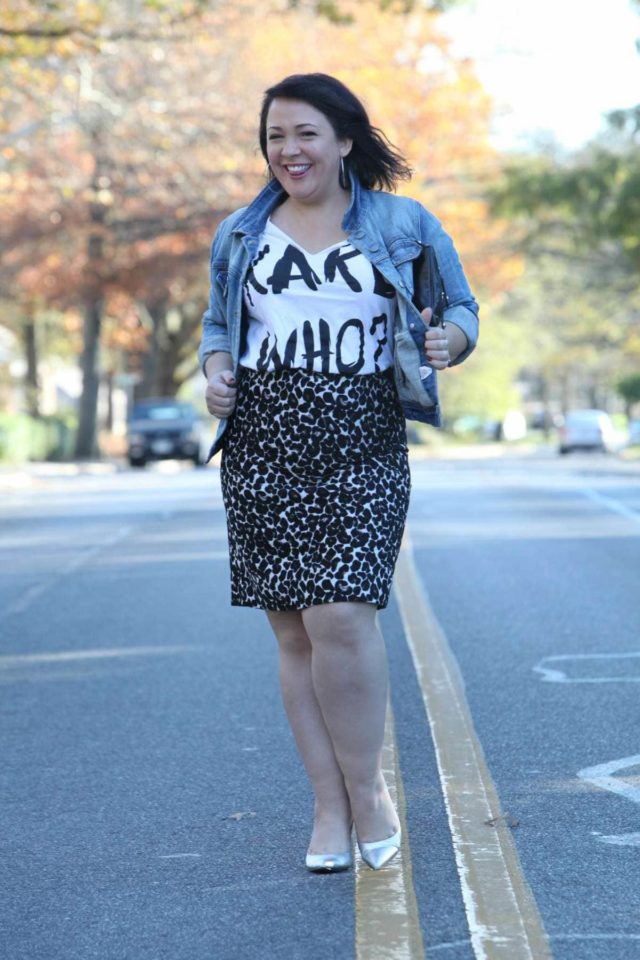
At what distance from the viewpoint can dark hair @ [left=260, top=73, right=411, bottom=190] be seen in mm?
4621

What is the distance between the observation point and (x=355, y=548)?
4531 mm

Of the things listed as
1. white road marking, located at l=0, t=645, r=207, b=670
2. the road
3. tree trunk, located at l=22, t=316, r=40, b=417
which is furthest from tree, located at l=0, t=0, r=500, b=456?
white road marking, located at l=0, t=645, r=207, b=670

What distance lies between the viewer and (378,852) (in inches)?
182

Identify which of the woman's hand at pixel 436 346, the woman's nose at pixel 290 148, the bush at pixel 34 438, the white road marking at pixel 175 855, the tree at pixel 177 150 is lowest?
the bush at pixel 34 438

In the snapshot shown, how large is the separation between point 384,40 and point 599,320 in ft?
62.5

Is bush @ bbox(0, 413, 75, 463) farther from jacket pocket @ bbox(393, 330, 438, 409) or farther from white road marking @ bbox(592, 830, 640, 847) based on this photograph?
jacket pocket @ bbox(393, 330, 438, 409)

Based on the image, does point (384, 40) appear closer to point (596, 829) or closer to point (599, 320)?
point (599, 320)

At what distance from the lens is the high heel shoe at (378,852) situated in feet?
15.1

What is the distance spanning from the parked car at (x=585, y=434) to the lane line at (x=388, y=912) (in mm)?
48547

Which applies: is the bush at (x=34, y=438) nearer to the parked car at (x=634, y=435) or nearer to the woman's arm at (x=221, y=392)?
the parked car at (x=634, y=435)

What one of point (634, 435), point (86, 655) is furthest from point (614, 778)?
point (634, 435)

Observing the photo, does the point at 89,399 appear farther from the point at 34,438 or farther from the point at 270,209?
the point at 270,209


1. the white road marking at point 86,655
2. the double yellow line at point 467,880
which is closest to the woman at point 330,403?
the double yellow line at point 467,880

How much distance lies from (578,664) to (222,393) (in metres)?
4.08
